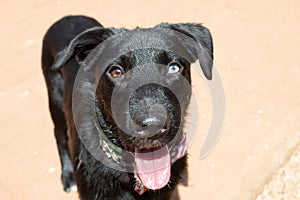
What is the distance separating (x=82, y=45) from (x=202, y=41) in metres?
0.87

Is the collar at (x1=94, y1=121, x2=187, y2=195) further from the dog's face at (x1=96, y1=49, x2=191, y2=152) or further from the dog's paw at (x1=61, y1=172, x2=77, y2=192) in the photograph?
the dog's paw at (x1=61, y1=172, x2=77, y2=192)

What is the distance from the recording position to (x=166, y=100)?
2883 mm

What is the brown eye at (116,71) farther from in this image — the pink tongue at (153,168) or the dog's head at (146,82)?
the pink tongue at (153,168)

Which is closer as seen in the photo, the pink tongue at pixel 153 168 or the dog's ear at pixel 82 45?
the pink tongue at pixel 153 168

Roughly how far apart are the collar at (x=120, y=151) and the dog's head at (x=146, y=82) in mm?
45

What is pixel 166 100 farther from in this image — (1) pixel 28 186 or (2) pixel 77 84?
(1) pixel 28 186

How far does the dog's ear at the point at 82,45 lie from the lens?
3.16 metres

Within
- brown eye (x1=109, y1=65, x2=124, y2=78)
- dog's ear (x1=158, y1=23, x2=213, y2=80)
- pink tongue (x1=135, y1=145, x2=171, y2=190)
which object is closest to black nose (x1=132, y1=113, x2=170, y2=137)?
pink tongue (x1=135, y1=145, x2=171, y2=190)

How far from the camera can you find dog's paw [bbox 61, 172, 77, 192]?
4148mm

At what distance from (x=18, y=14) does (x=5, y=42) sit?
0.77 metres

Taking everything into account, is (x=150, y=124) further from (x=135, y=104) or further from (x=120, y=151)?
(x=120, y=151)

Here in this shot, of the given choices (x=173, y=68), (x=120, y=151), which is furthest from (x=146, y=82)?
(x=120, y=151)

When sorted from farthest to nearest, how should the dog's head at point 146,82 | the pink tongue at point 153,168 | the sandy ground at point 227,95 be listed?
the sandy ground at point 227,95 → the pink tongue at point 153,168 → the dog's head at point 146,82

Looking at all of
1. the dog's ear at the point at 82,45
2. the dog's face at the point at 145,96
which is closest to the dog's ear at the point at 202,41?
the dog's face at the point at 145,96
